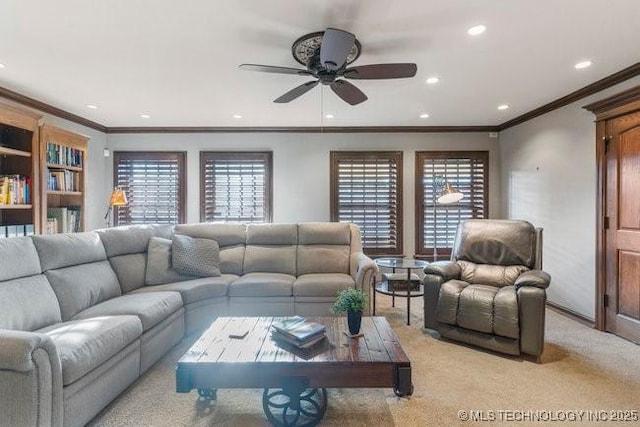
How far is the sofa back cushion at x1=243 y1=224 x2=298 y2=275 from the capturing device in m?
3.80

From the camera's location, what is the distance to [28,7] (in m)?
2.05

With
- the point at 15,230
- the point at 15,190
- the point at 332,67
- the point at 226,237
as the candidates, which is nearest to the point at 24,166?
the point at 15,190

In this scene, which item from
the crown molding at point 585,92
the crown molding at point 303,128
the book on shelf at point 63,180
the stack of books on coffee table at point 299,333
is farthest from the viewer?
the crown molding at point 303,128

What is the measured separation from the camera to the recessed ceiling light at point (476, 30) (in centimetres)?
229

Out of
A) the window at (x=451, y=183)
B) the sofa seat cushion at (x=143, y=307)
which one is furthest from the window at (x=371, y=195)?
the sofa seat cushion at (x=143, y=307)

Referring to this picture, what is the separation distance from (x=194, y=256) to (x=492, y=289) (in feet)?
9.79

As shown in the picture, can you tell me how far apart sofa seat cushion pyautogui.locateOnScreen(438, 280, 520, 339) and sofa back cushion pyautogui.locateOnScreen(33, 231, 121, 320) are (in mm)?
3018

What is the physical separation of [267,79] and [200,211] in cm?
280

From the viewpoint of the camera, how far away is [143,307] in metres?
2.49

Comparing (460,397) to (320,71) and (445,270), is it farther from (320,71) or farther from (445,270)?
(320,71)

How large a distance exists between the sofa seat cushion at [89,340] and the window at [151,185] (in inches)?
128

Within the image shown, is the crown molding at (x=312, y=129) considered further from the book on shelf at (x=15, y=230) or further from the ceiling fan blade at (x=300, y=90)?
the book on shelf at (x=15, y=230)

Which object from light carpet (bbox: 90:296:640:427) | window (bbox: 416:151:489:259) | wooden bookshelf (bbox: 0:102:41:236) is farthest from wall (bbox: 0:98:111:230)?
window (bbox: 416:151:489:259)

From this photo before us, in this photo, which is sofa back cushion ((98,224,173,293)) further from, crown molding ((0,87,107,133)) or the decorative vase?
the decorative vase
